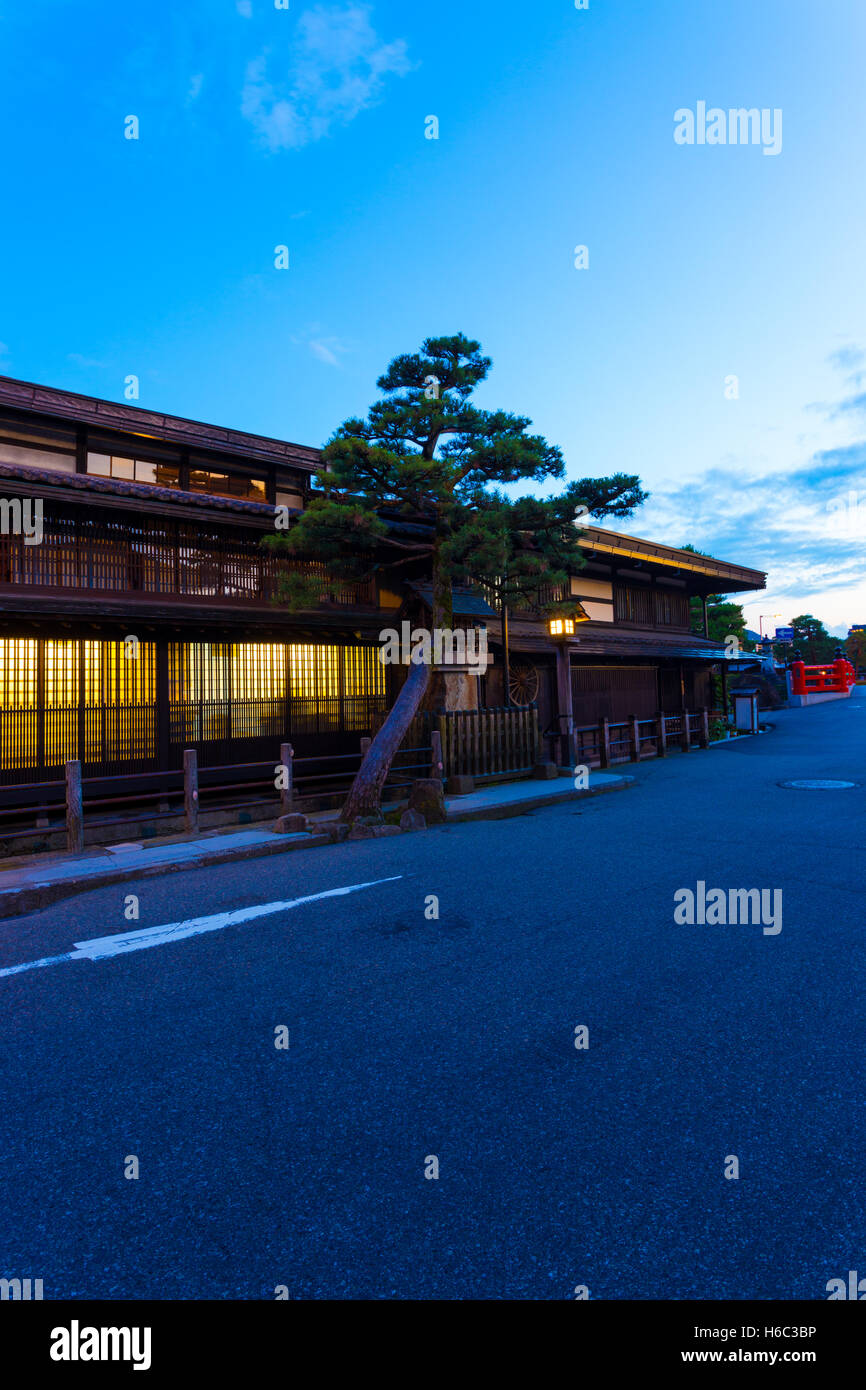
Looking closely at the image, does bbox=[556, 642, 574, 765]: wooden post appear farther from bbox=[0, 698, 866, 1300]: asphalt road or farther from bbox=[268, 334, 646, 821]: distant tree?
bbox=[0, 698, 866, 1300]: asphalt road

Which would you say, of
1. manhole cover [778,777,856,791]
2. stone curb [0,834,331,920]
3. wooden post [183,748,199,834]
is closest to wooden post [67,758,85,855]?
wooden post [183,748,199,834]

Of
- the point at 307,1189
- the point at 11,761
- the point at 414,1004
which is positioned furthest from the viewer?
the point at 11,761

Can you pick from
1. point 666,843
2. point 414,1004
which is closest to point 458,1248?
point 414,1004

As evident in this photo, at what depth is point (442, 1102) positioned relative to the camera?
308 centimetres

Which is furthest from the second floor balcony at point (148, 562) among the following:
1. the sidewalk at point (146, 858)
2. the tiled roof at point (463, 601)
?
the sidewalk at point (146, 858)

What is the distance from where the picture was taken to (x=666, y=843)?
8711 millimetres

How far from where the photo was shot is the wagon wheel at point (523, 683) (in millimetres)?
19875

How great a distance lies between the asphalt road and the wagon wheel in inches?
532

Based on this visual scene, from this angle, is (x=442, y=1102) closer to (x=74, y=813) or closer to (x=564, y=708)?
(x=74, y=813)

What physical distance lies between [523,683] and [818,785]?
8.58 meters

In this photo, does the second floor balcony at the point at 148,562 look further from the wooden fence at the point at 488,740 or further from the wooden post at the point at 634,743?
the wooden post at the point at 634,743

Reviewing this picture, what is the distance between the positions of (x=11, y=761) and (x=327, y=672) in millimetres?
6103

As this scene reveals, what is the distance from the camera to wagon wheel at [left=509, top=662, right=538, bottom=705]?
1988cm
